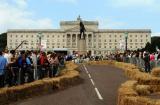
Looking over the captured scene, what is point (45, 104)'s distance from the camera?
65.7 feet

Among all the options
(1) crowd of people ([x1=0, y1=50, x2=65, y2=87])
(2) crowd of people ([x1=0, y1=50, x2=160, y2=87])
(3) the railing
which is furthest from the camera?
(3) the railing

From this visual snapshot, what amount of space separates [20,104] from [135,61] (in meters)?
34.7

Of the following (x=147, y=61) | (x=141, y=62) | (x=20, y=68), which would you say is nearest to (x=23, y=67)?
(x=20, y=68)

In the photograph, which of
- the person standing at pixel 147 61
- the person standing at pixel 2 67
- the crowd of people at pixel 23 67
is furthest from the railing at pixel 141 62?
the person standing at pixel 2 67

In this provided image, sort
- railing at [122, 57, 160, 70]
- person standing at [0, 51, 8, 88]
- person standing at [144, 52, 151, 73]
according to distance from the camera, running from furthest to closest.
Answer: person standing at [144, 52, 151, 73], railing at [122, 57, 160, 70], person standing at [0, 51, 8, 88]

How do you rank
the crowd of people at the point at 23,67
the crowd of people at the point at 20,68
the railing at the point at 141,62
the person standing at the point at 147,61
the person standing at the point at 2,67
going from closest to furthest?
the person standing at the point at 2,67 < the crowd of people at the point at 20,68 < the crowd of people at the point at 23,67 < the railing at the point at 141,62 < the person standing at the point at 147,61

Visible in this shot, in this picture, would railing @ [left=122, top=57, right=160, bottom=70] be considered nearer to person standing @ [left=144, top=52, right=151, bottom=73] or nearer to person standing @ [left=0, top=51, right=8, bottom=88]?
person standing @ [left=144, top=52, right=151, bottom=73]

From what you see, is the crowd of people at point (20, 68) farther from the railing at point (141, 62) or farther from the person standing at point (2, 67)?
the railing at point (141, 62)

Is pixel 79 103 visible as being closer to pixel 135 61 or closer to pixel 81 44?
pixel 135 61

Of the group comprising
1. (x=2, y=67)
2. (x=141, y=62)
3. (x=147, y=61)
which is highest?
(x=2, y=67)

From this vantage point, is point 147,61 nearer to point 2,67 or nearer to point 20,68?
point 20,68

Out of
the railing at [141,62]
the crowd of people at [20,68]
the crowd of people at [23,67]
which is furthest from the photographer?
the railing at [141,62]

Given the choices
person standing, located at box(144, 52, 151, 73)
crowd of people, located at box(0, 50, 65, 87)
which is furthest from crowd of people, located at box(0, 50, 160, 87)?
person standing, located at box(144, 52, 151, 73)

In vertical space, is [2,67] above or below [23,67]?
above
